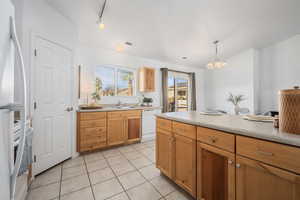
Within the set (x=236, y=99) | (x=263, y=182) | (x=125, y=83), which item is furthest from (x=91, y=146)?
(x=236, y=99)

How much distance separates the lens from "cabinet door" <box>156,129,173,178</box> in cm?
165

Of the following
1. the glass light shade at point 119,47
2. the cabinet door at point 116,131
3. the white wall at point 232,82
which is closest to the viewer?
the cabinet door at point 116,131

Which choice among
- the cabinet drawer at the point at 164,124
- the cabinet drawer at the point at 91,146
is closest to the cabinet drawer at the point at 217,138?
the cabinet drawer at the point at 164,124

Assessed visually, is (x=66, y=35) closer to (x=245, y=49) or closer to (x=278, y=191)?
(x=278, y=191)

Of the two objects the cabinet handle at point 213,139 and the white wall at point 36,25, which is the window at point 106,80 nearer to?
the white wall at point 36,25

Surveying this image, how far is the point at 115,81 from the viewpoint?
3713 millimetres

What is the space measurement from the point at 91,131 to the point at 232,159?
8.13ft

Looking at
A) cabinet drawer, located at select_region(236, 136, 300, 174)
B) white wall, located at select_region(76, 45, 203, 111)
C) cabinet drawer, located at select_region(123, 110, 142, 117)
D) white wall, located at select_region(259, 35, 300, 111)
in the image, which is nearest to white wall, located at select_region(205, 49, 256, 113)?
white wall, located at select_region(259, 35, 300, 111)

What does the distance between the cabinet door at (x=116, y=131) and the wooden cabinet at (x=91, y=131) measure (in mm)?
111

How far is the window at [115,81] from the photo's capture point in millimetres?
3480

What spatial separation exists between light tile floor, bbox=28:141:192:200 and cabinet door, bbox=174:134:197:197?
0.22 meters

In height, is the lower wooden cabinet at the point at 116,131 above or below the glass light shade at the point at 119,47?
below

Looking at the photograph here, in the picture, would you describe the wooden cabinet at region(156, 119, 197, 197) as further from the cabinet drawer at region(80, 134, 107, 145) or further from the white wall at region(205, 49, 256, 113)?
the white wall at region(205, 49, 256, 113)

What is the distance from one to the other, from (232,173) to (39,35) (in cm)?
295
